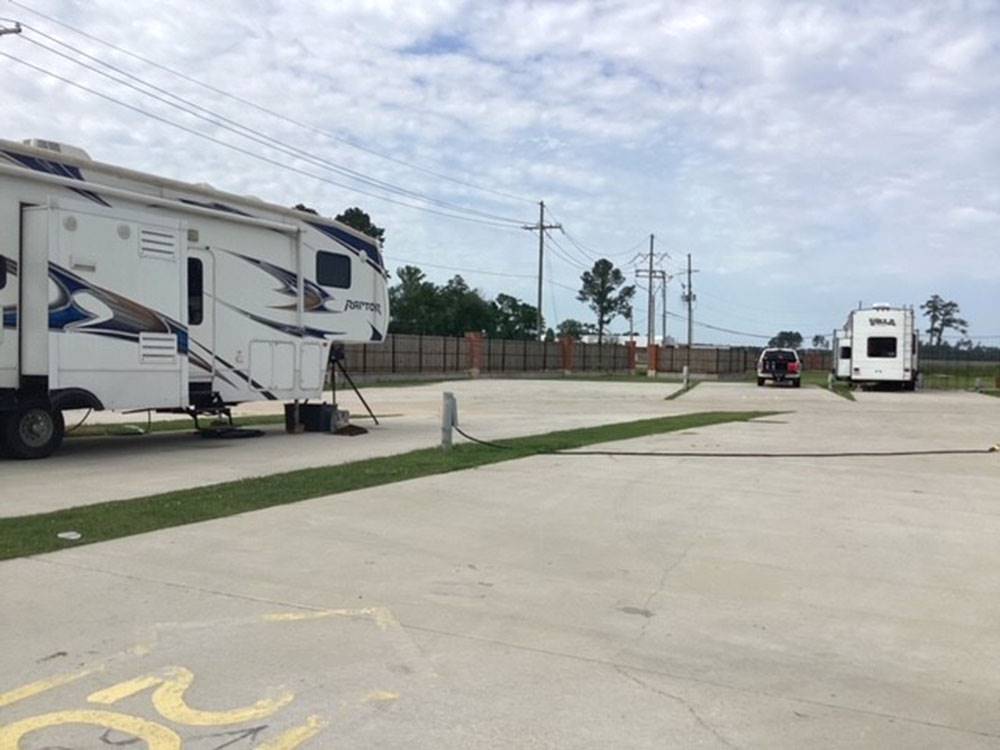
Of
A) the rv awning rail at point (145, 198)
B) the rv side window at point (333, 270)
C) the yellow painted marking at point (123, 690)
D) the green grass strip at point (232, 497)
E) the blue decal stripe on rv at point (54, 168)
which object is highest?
the blue decal stripe on rv at point (54, 168)

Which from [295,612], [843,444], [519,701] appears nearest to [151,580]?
[295,612]

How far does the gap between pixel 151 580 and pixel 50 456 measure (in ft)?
25.2

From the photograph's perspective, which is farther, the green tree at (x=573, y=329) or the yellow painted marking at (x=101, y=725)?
the green tree at (x=573, y=329)

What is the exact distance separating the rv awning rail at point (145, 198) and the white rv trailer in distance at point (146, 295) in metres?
0.02

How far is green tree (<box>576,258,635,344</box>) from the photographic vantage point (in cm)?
11294

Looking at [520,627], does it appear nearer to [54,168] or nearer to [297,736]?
[297,736]

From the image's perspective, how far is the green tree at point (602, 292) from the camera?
112938 millimetres

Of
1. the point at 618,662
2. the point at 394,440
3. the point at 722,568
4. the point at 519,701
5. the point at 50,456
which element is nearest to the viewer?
the point at 519,701

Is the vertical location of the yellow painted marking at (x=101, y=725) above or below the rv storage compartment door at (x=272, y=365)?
below

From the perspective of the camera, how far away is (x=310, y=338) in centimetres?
1591

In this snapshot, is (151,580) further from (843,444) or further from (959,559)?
(843,444)

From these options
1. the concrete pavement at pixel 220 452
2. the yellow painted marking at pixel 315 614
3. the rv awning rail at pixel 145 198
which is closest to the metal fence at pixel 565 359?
the concrete pavement at pixel 220 452

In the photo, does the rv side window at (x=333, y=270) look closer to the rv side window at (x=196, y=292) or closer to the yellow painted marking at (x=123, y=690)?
the rv side window at (x=196, y=292)

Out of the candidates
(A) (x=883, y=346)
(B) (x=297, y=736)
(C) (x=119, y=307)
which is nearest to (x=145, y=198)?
(C) (x=119, y=307)
